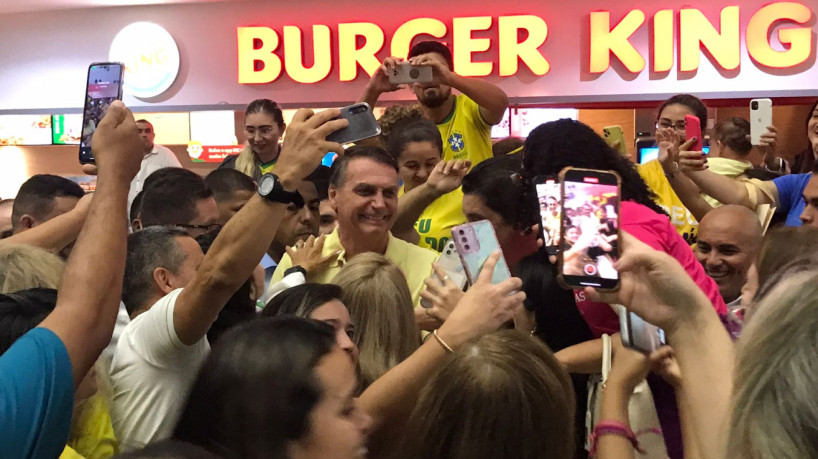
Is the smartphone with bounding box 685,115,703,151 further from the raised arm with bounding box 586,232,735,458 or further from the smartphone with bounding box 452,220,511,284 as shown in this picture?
the raised arm with bounding box 586,232,735,458

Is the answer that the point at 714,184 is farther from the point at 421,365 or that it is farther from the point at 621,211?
the point at 421,365

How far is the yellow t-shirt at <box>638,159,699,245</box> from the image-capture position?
3381 mm

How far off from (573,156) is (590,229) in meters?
0.76

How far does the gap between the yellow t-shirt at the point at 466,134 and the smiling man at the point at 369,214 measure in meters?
0.90

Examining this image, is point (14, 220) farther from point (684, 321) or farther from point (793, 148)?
point (793, 148)

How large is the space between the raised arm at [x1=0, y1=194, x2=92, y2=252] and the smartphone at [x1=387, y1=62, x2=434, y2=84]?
1511 millimetres

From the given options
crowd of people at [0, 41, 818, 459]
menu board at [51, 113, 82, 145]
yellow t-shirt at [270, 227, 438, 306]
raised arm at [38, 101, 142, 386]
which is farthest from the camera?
menu board at [51, 113, 82, 145]

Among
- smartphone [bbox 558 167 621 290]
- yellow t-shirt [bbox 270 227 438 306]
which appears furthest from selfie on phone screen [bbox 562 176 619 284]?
yellow t-shirt [bbox 270 227 438 306]

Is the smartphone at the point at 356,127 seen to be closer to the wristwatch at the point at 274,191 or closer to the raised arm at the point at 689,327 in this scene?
the wristwatch at the point at 274,191

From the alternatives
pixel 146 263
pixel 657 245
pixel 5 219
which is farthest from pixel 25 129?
pixel 657 245

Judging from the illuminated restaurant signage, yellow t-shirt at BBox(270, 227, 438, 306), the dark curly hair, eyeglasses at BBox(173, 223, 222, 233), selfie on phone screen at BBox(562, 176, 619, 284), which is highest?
the illuminated restaurant signage

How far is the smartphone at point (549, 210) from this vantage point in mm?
1973

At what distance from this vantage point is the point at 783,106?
7.54 m

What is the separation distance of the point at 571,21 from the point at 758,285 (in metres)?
6.09
